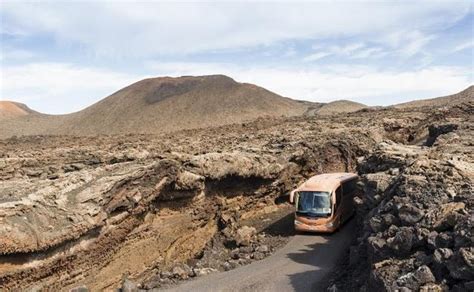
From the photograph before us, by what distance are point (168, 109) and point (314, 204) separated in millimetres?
57801

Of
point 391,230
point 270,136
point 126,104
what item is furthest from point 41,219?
point 126,104

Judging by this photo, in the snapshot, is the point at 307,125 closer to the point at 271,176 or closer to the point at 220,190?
the point at 271,176

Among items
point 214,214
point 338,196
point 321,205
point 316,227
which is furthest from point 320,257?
A: point 214,214

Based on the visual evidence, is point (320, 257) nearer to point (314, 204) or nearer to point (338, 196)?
point (314, 204)

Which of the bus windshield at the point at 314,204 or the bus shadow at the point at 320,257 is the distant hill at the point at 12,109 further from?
the bus shadow at the point at 320,257

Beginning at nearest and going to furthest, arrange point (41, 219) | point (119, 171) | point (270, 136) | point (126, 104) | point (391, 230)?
point (391, 230) → point (41, 219) → point (119, 171) → point (270, 136) → point (126, 104)

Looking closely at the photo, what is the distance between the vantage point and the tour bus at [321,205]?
19.1 meters

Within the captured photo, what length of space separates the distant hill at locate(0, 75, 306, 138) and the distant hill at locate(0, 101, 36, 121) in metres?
10.4

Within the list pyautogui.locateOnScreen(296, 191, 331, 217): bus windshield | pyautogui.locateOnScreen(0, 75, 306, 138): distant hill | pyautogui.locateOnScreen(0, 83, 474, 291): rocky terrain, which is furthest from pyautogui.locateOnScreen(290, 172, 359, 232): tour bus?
pyautogui.locateOnScreen(0, 75, 306, 138): distant hill

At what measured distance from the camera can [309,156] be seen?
25922mm

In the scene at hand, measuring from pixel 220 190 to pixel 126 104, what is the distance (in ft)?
208

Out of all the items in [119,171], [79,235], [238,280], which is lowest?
[238,280]

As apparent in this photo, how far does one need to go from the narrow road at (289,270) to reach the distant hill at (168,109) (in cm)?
4896

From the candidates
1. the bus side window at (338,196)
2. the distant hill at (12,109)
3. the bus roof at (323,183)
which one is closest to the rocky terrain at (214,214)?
the bus roof at (323,183)
